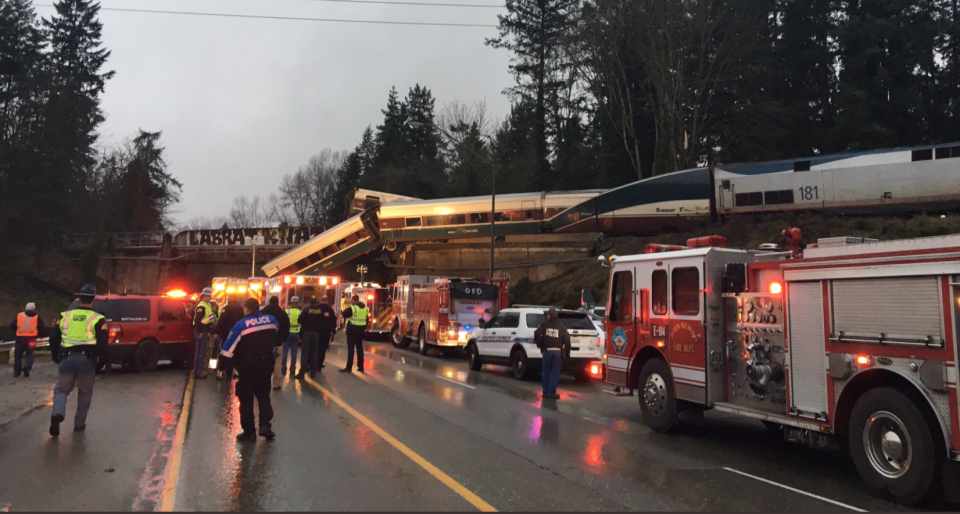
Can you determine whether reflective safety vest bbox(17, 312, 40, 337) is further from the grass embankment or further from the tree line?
the tree line

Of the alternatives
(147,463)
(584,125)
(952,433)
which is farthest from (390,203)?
(952,433)

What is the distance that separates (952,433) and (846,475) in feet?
6.09

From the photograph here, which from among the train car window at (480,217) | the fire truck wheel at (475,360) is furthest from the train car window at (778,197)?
the fire truck wheel at (475,360)

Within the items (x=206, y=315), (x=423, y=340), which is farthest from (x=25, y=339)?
(x=423, y=340)

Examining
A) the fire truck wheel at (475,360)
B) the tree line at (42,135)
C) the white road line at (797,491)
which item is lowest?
the white road line at (797,491)

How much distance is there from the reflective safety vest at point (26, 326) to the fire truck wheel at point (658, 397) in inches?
532

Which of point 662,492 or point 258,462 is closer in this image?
point 662,492

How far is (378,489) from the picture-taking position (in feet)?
18.5

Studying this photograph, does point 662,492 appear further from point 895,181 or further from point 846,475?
point 895,181

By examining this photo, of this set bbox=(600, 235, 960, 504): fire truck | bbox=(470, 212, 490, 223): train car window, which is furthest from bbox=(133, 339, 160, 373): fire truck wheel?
bbox=(470, 212, 490, 223): train car window

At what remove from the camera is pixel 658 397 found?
28.5ft

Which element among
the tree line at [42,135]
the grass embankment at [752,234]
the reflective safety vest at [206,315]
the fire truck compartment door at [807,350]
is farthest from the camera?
the tree line at [42,135]

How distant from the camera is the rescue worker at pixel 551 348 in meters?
11.7

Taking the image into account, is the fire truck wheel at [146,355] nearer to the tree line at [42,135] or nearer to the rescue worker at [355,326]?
the rescue worker at [355,326]
